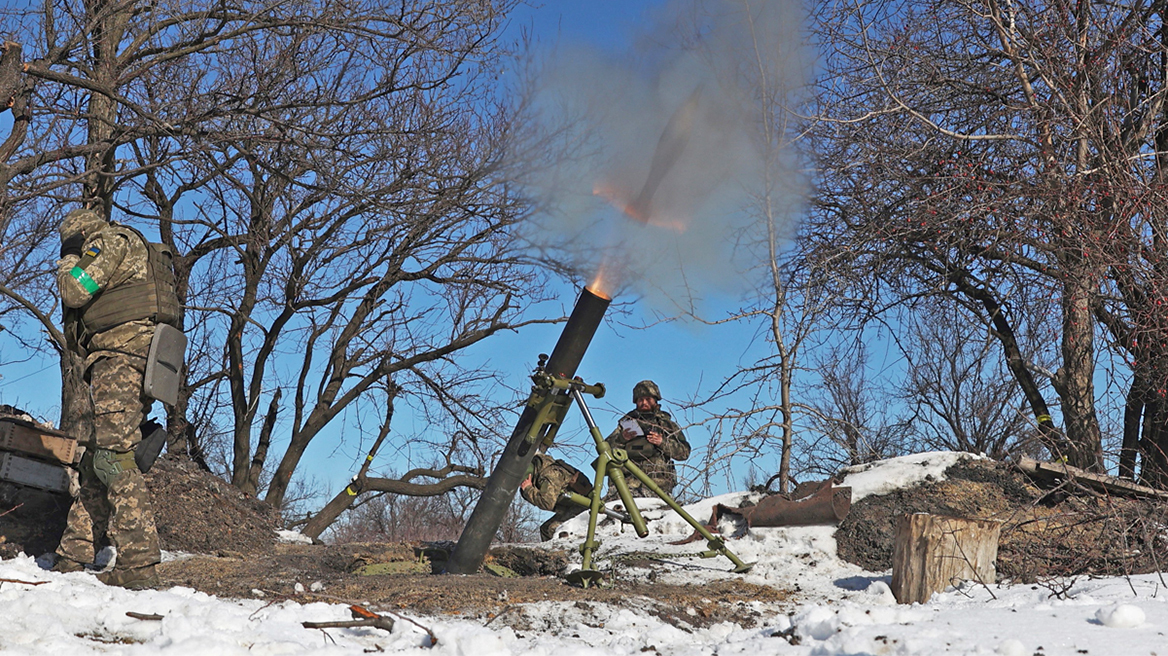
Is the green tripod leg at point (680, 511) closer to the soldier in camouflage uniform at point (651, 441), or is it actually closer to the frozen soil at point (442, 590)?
the frozen soil at point (442, 590)

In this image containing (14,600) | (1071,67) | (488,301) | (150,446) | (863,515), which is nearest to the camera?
(14,600)

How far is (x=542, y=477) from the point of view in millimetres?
7277

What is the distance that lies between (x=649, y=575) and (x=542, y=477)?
1.18m

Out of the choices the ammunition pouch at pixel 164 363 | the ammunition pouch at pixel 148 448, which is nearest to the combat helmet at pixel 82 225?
the ammunition pouch at pixel 164 363

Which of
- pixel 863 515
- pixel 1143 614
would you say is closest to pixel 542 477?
pixel 863 515

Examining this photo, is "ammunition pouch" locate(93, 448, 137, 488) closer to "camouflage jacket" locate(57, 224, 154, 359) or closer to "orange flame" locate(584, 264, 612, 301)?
"camouflage jacket" locate(57, 224, 154, 359)

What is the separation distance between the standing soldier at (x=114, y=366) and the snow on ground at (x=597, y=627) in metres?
0.36

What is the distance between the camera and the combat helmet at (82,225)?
663 centimetres

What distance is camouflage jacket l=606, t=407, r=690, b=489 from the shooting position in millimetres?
11086

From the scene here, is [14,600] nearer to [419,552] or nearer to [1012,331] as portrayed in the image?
[419,552]

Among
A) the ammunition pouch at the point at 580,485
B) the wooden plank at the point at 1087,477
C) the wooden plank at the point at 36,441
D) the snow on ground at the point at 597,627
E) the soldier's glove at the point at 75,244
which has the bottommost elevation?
the snow on ground at the point at 597,627

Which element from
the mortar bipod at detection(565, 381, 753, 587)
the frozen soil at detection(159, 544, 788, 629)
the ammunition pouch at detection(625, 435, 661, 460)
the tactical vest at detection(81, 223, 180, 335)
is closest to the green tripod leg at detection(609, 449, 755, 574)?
the mortar bipod at detection(565, 381, 753, 587)

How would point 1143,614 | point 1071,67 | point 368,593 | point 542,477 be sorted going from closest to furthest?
point 1143,614
point 368,593
point 542,477
point 1071,67

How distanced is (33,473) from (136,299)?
284cm
